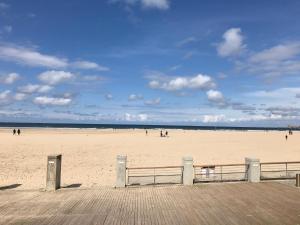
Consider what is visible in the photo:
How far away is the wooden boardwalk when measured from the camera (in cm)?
1062

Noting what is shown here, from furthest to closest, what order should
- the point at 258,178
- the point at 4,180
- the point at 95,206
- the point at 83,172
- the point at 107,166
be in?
the point at 107,166
the point at 83,172
the point at 4,180
the point at 258,178
the point at 95,206

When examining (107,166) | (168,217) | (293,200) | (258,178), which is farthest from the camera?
(107,166)

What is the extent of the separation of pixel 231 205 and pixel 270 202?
4.75 ft

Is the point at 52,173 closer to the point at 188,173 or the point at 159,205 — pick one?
the point at 159,205

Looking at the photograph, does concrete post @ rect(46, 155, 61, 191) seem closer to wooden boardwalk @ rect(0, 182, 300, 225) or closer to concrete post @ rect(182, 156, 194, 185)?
wooden boardwalk @ rect(0, 182, 300, 225)

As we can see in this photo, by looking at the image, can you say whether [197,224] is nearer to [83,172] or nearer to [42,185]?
[42,185]

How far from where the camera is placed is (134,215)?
1103cm

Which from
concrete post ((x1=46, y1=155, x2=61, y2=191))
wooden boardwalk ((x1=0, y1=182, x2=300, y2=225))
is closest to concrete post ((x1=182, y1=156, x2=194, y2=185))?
wooden boardwalk ((x1=0, y1=182, x2=300, y2=225))

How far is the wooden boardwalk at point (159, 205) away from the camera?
10.6m

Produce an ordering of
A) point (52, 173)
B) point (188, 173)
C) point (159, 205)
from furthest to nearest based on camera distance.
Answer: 1. point (188, 173)
2. point (52, 173)
3. point (159, 205)

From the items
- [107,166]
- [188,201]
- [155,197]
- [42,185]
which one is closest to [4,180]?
[42,185]

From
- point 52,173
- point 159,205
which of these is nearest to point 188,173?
point 159,205

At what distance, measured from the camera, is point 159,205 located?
12.3m

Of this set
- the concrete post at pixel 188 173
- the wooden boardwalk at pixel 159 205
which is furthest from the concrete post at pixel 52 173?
the concrete post at pixel 188 173
